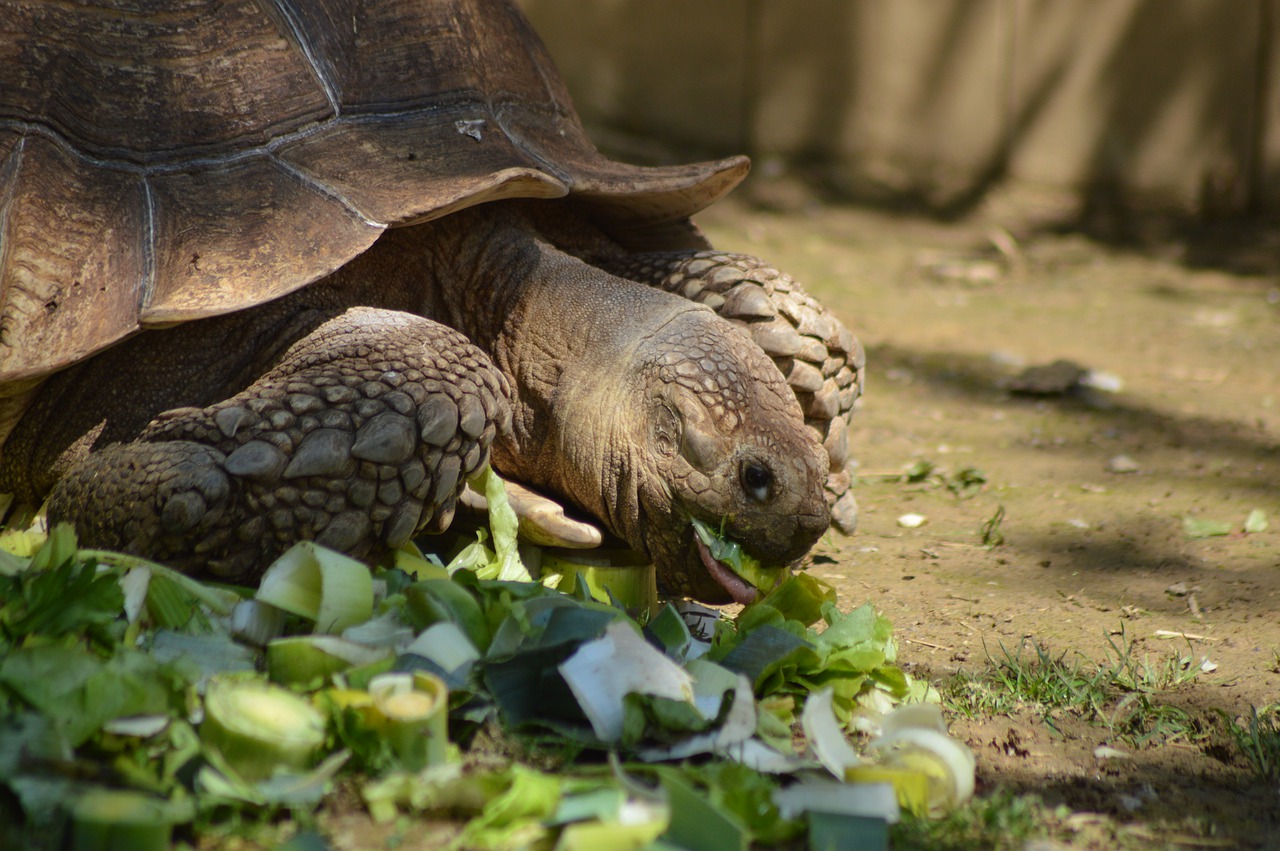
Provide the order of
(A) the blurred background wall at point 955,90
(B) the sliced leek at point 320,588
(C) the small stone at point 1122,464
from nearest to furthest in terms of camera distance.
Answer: (B) the sliced leek at point 320,588, (C) the small stone at point 1122,464, (A) the blurred background wall at point 955,90

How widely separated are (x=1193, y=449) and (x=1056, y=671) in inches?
74.1

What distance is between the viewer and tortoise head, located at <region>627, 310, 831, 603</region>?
2.21m

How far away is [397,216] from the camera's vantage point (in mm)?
2271

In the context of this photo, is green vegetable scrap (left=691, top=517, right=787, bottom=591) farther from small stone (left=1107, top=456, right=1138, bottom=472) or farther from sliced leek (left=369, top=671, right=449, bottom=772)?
small stone (left=1107, top=456, right=1138, bottom=472)

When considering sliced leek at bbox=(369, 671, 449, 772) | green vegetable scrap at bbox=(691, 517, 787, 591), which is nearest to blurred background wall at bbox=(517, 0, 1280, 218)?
green vegetable scrap at bbox=(691, 517, 787, 591)

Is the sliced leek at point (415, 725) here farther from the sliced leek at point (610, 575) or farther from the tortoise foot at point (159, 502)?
the sliced leek at point (610, 575)

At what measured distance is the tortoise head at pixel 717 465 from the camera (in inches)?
86.9

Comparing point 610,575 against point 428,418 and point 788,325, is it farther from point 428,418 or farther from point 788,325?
point 788,325

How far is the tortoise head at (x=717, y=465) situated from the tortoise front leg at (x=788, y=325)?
513mm

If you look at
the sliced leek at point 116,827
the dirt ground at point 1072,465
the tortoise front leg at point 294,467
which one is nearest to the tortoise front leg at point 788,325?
the dirt ground at point 1072,465

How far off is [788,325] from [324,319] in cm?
115

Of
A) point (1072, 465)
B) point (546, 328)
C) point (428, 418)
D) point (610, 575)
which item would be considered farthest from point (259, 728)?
point (1072, 465)

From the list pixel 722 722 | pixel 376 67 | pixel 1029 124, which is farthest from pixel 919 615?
pixel 1029 124

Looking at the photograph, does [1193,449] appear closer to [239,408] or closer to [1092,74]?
[239,408]
